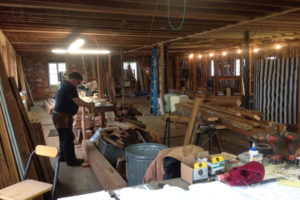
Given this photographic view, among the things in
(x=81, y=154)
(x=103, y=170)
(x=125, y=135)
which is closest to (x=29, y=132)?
(x=103, y=170)

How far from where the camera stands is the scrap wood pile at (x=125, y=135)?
4809 mm

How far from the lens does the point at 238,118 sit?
3.95 meters

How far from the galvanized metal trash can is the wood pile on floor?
4.21ft

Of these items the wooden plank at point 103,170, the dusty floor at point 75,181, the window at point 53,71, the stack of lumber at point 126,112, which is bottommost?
the dusty floor at point 75,181

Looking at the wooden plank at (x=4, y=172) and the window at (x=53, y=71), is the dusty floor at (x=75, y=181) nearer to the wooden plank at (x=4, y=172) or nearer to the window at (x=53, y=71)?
the wooden plank at (x=4, y=172)

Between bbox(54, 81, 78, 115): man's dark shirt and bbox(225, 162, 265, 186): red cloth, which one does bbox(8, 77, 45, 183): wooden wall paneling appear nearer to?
A: bbox(54, 81, 78, 115): man's dark shirt

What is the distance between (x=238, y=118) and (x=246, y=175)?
7.22 ft

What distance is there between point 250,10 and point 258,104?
308cm

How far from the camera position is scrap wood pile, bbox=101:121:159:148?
481cm

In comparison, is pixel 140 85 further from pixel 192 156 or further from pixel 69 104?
pixel 192 156

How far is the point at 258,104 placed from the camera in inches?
273

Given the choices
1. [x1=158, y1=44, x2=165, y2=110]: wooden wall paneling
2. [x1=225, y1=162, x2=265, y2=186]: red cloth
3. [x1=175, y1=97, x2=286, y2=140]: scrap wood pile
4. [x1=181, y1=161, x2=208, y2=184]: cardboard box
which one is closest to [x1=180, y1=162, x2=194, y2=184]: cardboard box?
[x1=181, y1=161, x2=208, y2=184]: cardboard box

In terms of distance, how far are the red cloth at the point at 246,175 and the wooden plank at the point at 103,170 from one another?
6.48ft

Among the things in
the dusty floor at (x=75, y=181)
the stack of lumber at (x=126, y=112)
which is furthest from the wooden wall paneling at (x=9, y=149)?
the stack of lumber at (x=126, y=112)
